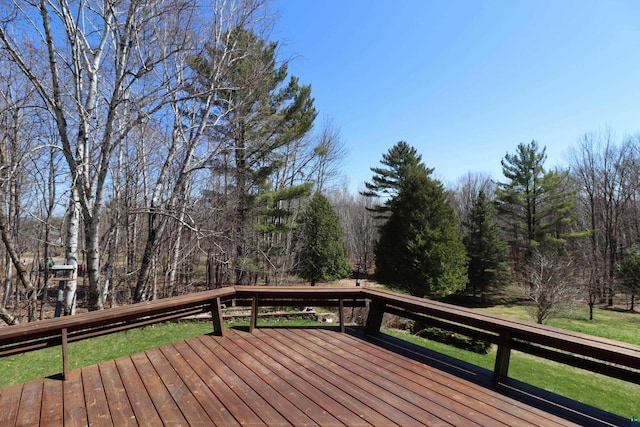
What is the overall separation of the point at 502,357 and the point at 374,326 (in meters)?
1.57

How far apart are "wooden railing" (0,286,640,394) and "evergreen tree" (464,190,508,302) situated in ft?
63.2

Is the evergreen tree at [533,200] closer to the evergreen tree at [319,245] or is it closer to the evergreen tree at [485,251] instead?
the evergreen tree at [485,251]

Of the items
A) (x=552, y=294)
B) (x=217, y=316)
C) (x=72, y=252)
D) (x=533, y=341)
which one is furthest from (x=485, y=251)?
(x=72, y=252)

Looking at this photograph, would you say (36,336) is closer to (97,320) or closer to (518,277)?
(97,320)

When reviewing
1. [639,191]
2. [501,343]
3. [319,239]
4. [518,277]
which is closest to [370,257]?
[518,277]

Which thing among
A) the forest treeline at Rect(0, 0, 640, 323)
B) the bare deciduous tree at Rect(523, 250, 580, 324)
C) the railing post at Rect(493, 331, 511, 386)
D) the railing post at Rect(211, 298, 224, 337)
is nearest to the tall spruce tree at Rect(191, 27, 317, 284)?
the forest treeline at Rect(0, 0, 640, 323)

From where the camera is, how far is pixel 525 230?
23.1 metres

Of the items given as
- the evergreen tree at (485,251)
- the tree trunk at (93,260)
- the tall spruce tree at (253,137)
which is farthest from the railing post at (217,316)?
the evergreen tree at (485,251)

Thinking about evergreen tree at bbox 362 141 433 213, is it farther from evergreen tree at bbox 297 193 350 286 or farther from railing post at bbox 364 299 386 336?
railing post at bbox 364 299 386 336

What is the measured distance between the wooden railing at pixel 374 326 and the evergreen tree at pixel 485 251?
19.3 meters

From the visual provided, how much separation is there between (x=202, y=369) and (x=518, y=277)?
79.4 feet

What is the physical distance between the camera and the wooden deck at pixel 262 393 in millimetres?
2244

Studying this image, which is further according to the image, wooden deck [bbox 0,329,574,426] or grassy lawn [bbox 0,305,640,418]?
grassy lawn [bbox 0,305,640,418]

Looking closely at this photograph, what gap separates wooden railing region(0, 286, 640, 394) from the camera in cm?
227
